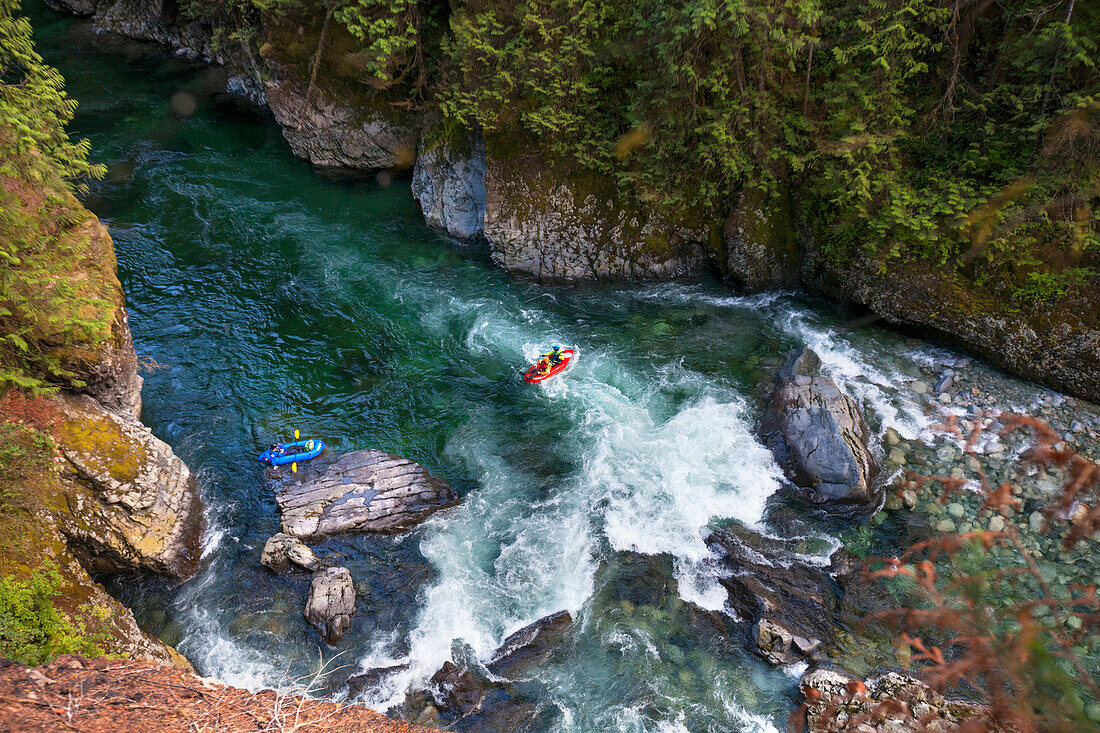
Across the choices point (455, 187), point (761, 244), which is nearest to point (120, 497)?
point (455, 187)

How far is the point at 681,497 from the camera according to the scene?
1130 centimetres

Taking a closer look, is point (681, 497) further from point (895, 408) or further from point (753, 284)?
point (753, 284)

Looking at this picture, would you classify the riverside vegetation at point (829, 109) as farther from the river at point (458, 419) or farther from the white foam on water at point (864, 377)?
the river at point (458, 419)

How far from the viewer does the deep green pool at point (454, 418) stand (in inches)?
A: 363

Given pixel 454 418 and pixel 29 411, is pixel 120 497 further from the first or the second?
pixel 454 418

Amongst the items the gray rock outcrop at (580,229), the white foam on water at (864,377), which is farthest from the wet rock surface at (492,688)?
the gray rock outcrop at (580,229)

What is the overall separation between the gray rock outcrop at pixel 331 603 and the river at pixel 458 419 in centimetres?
25

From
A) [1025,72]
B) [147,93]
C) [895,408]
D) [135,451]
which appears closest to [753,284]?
[895,408]

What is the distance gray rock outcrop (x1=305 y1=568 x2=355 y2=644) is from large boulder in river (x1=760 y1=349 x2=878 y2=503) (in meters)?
8.86

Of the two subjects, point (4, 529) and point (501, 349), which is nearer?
point (4, 529)

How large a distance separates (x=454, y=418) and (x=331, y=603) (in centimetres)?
480

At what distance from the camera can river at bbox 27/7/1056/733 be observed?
9.21m

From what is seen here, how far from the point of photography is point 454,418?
1316cm

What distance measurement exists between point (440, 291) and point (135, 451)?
8.47m
